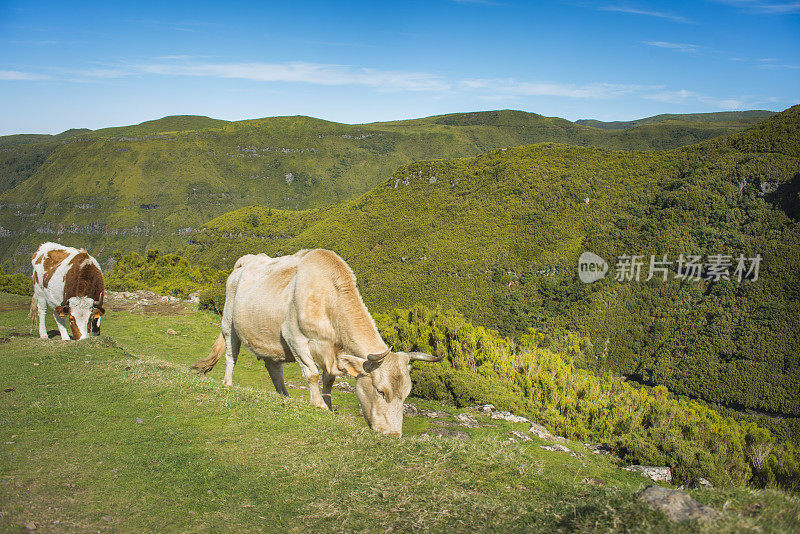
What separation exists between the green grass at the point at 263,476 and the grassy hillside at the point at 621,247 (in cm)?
4631

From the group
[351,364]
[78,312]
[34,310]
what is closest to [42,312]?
[34,310]

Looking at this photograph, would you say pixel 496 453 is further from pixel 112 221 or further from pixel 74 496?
pixel 112 221

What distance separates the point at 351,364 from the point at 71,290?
9.13m

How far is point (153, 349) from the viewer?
15.3 meters

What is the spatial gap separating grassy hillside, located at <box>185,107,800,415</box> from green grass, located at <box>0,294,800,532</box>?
4631 centimetres

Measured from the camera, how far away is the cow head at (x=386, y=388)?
689cm

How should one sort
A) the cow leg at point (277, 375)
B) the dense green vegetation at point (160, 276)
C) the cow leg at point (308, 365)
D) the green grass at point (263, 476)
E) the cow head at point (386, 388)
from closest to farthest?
the green grass at point (263, 476) < the cow head at point (386, 388) < the cow leg at point (308, 365) < the cow leg at point (277, 375) < the dense green vegetation at point (160, 276)

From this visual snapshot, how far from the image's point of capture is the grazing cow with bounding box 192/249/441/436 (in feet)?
22.9

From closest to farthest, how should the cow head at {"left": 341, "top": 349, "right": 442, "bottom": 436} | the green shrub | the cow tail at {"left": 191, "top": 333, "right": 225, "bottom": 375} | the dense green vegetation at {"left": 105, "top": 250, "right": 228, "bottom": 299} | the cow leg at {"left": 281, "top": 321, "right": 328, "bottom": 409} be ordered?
the cow head at {"left": 341, "top": 349, "right": 442, "bottom": 436} < the cow leg at {"left": 281, "top": 321, "right": 328, "bottom": 409} < the cow tail at {"left": 191, "top": 333, "right": 225, "bottom": 375} < the green shrub < the dense green vegetation at {"left": 105, "top": 250, "right": 228, "bottom": 299}

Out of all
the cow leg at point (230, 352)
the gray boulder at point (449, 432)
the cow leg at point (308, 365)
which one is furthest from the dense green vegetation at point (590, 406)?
the cow leg at point (230, 352)

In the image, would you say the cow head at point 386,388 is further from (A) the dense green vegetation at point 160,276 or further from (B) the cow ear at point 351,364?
(A) the dense green vegetation at point 160,276

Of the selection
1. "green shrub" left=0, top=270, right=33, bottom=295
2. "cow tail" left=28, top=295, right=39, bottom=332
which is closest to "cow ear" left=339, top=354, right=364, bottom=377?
"cow tail" left=28, top=295, right=39, bottom=332

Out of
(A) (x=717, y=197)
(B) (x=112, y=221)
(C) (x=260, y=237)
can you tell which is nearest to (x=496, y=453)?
(A) (x=717, y=197)

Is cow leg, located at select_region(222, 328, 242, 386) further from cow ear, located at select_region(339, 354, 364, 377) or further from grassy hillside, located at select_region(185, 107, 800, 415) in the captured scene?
grassy hillside, located at select_region(185, 107, 800, 415)
